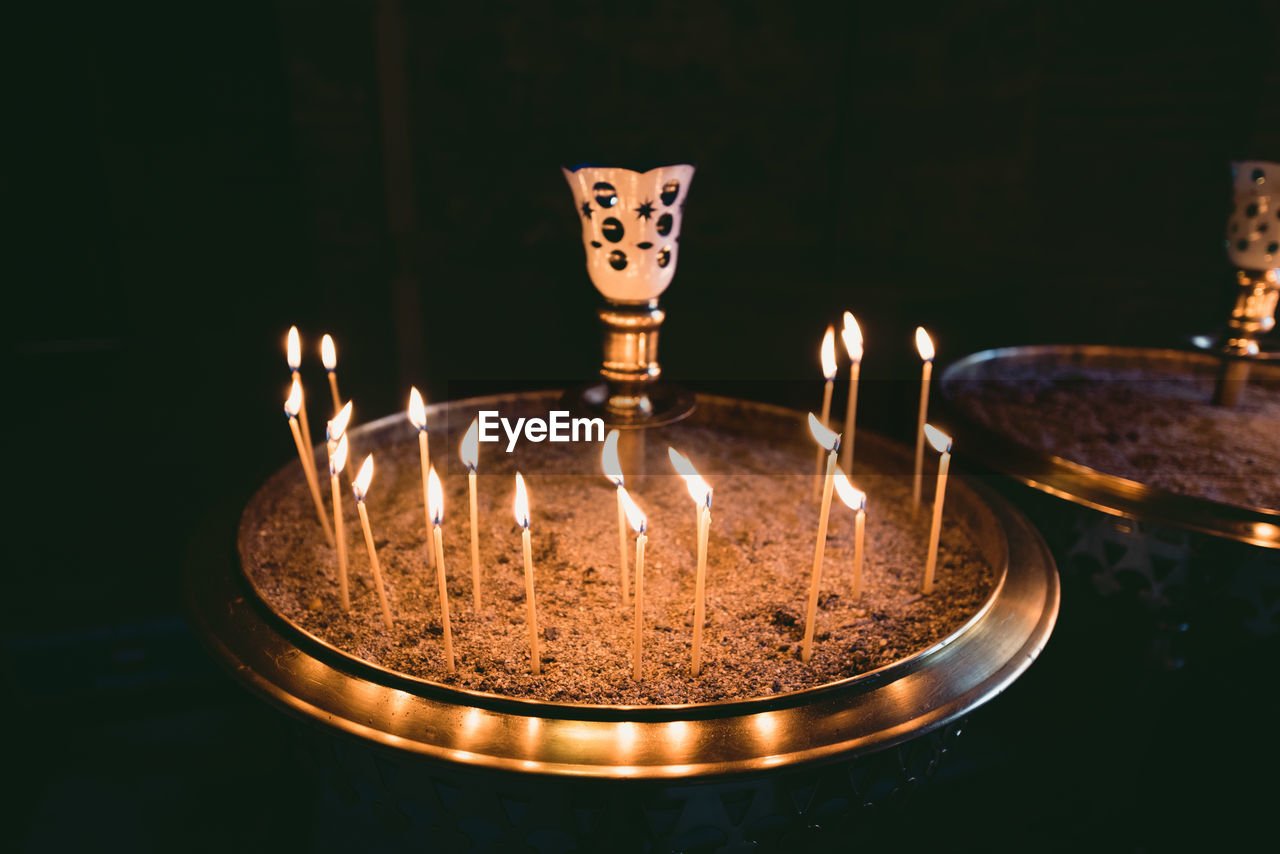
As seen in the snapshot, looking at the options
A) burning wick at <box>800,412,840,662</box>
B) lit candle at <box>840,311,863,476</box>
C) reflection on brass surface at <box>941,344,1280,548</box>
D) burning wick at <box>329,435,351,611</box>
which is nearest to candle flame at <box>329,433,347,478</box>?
burning wick at <box>329,435,351,611</box>

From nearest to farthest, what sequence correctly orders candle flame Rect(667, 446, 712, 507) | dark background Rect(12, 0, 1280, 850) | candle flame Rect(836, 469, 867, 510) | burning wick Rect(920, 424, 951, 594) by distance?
candle flame Rect(667, 446, 712, 507) < candle flame Rect(836, 469, 867, 510) < burning wick Rect(920, 424, 951, 594) < dark background Rect(12, 0, 1280, 850)

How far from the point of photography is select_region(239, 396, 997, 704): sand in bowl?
115cm

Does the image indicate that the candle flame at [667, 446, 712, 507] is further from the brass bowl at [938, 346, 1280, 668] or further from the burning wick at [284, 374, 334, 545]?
the brass bowl at [938, 346, 1280, 668]

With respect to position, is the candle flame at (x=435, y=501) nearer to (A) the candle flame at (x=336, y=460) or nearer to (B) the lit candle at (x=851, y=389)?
(A) the candle flame at (x=336, y=460)

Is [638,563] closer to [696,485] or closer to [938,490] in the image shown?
[696,485]

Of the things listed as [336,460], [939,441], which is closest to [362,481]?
[336,460]

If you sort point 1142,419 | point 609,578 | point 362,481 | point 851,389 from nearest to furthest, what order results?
point 362,481, point 609,578, point 851,389, point 1142,419

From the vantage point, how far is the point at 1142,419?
2020 millimetres

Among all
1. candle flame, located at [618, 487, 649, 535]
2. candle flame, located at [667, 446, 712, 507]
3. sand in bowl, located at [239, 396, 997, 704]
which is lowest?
sand in bowl, located at [239, 396, 997, 704]

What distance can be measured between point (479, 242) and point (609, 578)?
62.4 inches

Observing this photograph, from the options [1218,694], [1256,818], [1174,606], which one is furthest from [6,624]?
[1256,818]

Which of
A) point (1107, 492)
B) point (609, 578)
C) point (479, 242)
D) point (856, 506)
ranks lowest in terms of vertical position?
point (609, 578)

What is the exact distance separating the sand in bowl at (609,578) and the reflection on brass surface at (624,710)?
8cm

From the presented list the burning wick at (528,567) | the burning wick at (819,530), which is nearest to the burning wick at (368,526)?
the burning wick at (528,567)
